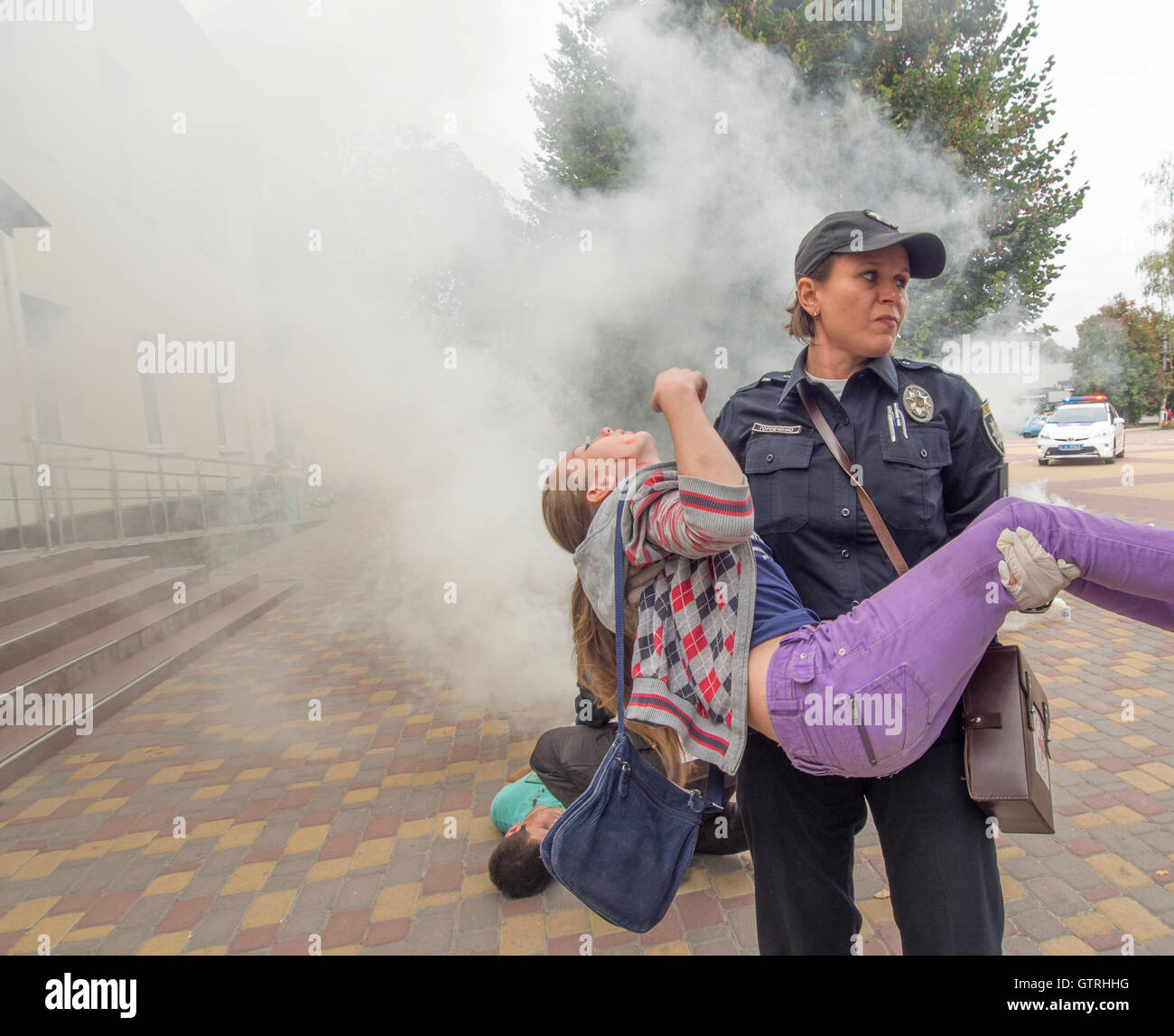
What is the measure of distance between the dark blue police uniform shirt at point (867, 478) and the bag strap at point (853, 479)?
0.04 feet

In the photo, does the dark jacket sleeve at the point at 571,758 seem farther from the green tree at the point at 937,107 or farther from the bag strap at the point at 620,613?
the green tree at the point at 937,107

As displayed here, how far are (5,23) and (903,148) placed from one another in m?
7.70

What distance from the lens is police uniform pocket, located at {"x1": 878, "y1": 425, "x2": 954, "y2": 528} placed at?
1278mm

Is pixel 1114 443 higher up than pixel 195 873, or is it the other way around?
pixel 1114 443

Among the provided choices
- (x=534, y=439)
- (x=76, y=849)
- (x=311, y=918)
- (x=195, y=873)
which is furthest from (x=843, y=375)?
(x=534, y=439)

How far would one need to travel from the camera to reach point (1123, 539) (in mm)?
1060

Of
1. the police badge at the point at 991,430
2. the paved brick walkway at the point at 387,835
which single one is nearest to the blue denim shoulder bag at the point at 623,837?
the police badge at the point at 991,430

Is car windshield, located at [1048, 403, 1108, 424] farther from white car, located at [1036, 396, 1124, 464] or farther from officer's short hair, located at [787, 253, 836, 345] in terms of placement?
officer's short hair, located at [787, 253, 836, 345]

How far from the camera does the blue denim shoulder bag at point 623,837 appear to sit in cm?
115

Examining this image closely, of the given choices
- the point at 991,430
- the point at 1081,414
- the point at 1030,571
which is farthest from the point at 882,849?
the point at 1081,414

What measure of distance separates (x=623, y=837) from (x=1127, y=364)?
37.8 meters

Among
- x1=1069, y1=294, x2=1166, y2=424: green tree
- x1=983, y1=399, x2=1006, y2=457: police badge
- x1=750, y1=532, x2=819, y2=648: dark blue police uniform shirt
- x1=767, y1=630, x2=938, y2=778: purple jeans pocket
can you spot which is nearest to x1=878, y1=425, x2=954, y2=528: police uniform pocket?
x1=983, y1=399, x2=1006, y2=457: police badge

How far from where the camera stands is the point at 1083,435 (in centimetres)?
1427

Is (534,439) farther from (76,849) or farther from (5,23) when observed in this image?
(5,23)
